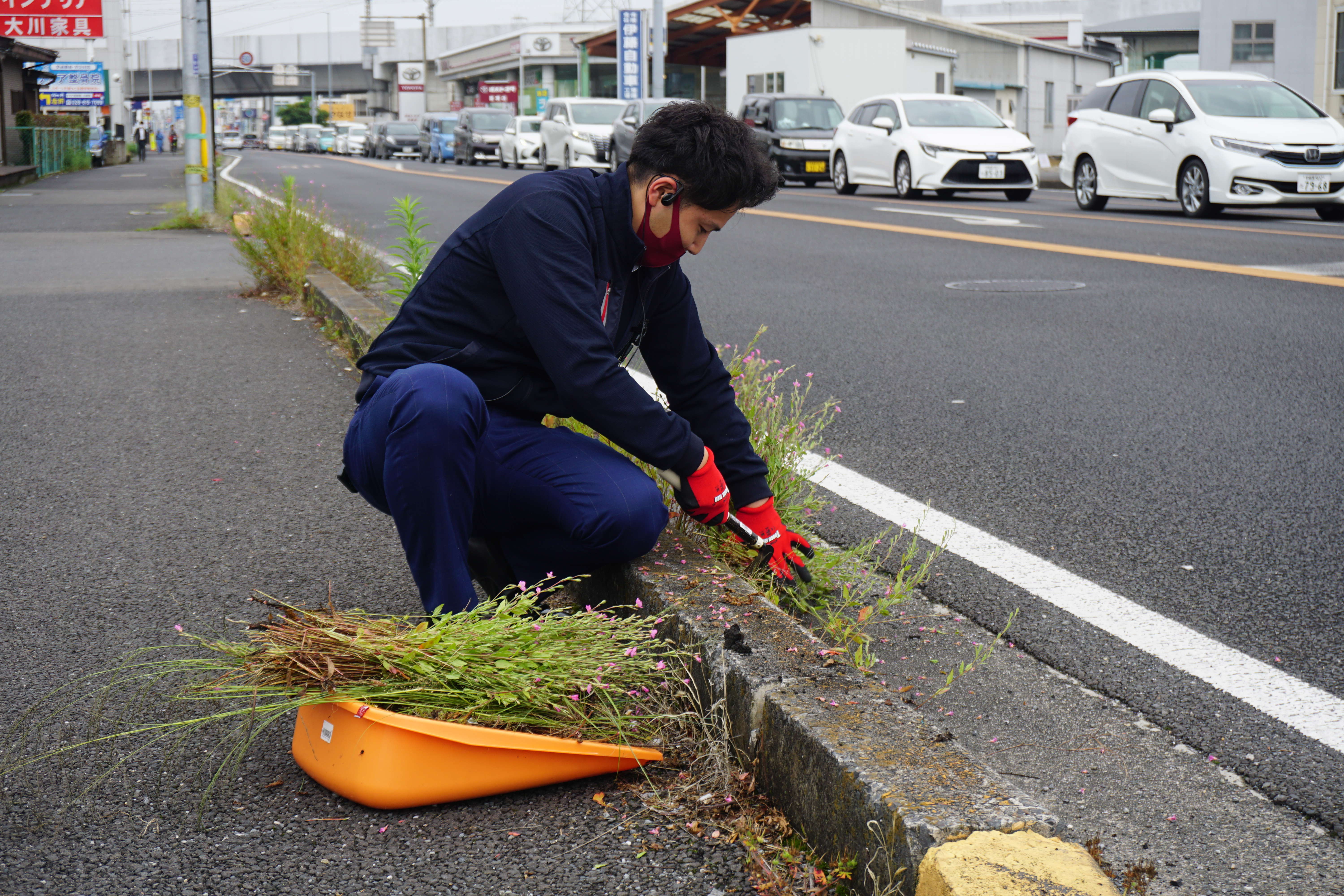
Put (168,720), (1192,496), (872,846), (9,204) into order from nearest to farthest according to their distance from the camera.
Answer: (872,846), (168,720), (1192,496), (9,204)

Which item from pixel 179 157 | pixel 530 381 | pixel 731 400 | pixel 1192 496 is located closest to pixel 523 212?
pixel 530 381

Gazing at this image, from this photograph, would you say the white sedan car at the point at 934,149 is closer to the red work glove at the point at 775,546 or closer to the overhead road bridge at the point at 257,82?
the red work glove at the point at 775,546

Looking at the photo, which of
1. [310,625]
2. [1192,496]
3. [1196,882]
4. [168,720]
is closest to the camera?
[1196,882]

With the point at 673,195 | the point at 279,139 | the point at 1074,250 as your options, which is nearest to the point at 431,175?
the point at 1074,250

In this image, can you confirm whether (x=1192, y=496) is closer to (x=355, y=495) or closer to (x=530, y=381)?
(x=530, y=381)

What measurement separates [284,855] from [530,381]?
3.79 ft

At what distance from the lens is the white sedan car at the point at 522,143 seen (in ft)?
110

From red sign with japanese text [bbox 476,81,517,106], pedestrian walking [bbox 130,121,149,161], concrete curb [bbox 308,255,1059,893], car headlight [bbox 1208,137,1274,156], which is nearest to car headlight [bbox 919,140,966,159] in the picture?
car headlight [bbox 1208,137,1274,156]

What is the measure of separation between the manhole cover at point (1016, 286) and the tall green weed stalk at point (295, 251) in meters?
3.83

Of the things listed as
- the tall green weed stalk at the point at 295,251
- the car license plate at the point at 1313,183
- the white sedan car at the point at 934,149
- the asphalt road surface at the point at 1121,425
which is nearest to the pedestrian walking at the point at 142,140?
the white sedan car at the point at 934,149

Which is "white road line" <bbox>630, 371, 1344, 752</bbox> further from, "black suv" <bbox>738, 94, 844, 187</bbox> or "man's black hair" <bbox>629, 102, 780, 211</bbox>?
"black suv" <bbox>738, 94, 844, 187</bbox>

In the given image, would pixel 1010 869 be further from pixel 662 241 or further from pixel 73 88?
pixel 73 88

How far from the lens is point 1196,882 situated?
2.00 meters

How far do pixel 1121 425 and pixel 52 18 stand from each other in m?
26.7
